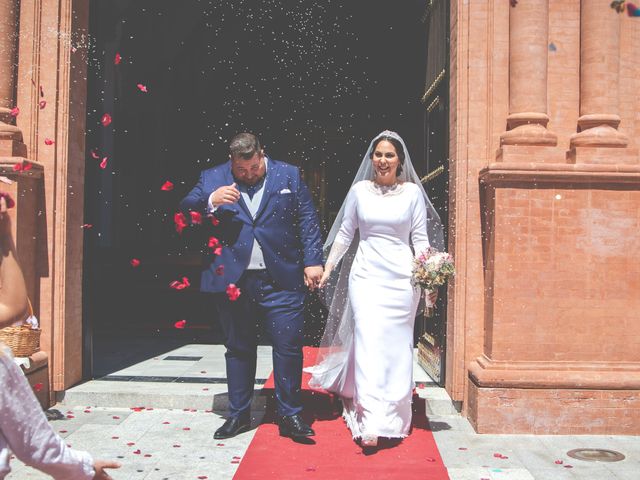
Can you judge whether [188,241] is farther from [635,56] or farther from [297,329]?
[635,56]

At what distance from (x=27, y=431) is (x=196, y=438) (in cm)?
289

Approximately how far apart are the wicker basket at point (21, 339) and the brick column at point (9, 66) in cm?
138

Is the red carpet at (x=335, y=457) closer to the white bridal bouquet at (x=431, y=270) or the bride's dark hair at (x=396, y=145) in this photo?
the white bridal bouquet at (x=431, y=270)

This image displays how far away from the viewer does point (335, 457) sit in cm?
475

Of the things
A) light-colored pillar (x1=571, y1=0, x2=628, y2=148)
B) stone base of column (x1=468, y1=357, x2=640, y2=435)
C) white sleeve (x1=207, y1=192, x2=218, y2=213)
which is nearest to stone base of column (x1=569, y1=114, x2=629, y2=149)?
light-colored pillar (x1=571, y1=0, x2=628, y2=148)

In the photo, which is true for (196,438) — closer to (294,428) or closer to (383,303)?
(294,428)

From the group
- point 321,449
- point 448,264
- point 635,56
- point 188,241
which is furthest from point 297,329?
point 188,241

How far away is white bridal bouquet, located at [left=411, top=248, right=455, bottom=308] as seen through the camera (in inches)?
193

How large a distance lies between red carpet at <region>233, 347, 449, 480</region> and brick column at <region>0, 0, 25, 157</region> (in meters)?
3.01

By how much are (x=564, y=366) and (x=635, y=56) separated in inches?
100

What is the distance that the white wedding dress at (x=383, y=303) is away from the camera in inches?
199

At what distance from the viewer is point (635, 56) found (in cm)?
583

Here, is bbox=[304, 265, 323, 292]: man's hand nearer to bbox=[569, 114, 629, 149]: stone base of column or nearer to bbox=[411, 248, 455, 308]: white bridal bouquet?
bbox=[411, 248, 455, 308]: white bridal bouquet

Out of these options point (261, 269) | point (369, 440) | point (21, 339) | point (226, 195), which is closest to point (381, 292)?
point (261, 269)
